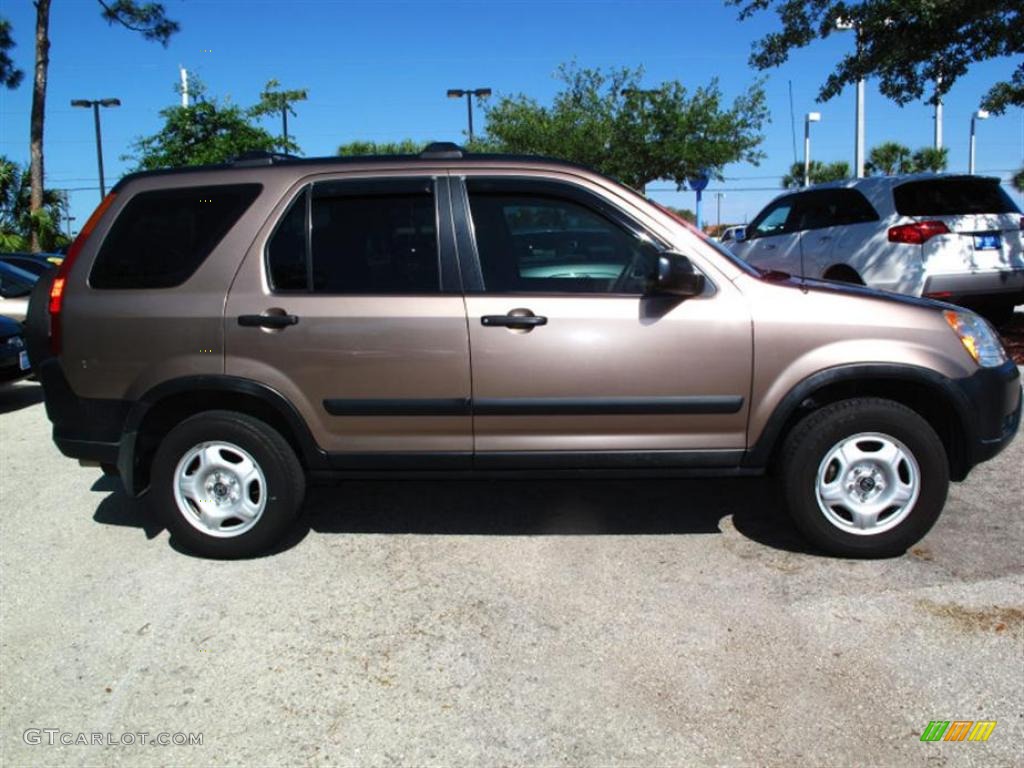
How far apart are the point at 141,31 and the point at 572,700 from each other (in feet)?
79.3

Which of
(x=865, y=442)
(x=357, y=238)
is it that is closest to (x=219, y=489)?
(x=357, y=238)

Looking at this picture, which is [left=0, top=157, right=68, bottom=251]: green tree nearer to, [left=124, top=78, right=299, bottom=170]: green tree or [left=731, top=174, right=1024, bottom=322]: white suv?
[left=124, top=78, right=299, bottom=170]: green tree

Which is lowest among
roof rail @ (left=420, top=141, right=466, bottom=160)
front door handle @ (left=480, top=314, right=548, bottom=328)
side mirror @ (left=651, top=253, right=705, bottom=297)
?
front door handle @ (left=480, top=314, right=548, bottom=328)

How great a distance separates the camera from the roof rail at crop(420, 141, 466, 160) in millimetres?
3879

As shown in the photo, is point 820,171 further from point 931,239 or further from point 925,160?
point 931,239

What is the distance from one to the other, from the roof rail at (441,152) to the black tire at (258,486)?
1496 millimetres

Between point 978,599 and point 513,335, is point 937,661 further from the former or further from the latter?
point 513,335

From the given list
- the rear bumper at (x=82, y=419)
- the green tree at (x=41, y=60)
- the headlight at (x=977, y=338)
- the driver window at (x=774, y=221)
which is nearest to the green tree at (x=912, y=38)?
the driver window at (x=774, y=221)

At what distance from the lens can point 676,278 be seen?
11.7 ft

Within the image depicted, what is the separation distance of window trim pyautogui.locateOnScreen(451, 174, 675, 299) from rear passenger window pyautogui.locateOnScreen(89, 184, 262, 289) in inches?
38.7

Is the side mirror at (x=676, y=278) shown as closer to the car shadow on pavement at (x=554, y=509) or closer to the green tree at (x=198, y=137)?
the car shadow on pavement at (x=554, y=509)

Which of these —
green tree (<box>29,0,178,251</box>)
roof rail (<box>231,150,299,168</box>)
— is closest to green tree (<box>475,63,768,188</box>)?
green tree (<box>29,0,178,251</box>)

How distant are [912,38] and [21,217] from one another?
67.7 feet

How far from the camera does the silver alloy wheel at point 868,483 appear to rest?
3725 millimetres
